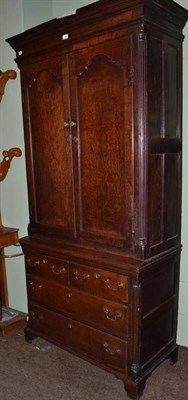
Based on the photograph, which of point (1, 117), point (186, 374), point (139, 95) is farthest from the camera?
point (1, 117)

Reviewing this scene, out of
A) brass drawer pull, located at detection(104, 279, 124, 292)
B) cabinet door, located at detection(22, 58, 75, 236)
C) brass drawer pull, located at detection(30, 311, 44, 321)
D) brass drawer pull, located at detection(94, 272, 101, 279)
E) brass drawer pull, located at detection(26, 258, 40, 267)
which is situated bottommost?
brass drawer pull, located at detection(30, 311, 44, 321)

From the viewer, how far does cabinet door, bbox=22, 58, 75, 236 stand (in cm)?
192

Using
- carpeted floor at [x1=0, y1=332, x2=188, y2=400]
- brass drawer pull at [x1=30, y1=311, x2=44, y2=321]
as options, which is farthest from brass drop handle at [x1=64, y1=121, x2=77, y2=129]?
carpeted floor at [x1=0, y1=332, x2=188, y2=400]

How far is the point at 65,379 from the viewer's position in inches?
78.4

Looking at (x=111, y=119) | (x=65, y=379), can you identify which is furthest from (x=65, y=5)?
(x=65, y=379)

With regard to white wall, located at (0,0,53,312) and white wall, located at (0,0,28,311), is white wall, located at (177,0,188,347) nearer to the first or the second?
white wall, located at (0,0,53,312)

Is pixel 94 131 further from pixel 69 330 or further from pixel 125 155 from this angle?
pixel 69 330

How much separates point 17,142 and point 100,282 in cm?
132

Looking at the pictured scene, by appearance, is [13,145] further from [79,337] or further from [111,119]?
[79,337]

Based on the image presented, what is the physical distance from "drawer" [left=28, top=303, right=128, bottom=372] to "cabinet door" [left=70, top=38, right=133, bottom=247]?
1.84ft

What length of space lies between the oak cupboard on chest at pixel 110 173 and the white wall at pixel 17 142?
0.57ft

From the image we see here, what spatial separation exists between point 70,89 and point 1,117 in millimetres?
981

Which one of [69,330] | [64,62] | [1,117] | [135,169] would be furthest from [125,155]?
[1,117]

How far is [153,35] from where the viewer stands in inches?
61.6
